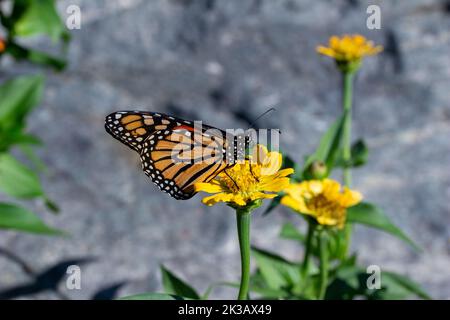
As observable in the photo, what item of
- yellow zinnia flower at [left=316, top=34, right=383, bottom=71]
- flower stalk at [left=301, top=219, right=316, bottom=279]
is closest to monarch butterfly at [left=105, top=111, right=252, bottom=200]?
flower stalk at [left=301, top=219, right=316, bottom=279]

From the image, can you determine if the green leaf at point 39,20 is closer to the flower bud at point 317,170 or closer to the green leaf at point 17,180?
the green leaf at point 17,180

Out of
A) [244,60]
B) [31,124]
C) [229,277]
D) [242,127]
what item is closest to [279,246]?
[229,277]

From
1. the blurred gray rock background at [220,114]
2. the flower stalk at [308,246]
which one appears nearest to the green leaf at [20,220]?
the blurred gray rock background at [220,114]

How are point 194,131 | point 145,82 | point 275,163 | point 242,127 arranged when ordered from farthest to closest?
point 145,82 → point 242,127 → point 194,131 → point 275,163

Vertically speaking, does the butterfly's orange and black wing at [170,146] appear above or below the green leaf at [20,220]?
above

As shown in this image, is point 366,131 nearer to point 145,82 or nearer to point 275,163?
point 145,82
